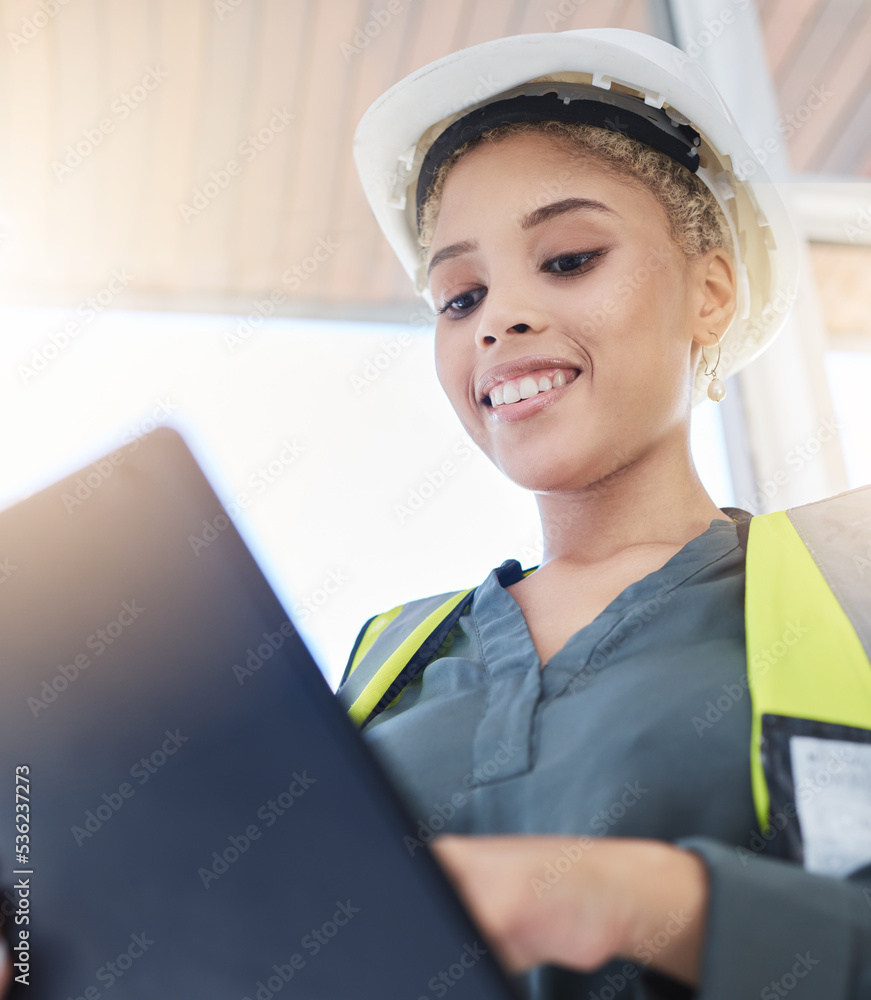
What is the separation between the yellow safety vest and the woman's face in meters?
0.20

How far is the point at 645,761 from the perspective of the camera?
667mm

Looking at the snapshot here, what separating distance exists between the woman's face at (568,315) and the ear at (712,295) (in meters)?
0.05

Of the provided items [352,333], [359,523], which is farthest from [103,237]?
[359,523]

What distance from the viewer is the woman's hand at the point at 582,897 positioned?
41 centimetres

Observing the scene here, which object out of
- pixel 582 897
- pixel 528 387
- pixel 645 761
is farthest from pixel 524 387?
pixel 582 897

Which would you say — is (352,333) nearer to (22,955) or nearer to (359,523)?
(359,523)

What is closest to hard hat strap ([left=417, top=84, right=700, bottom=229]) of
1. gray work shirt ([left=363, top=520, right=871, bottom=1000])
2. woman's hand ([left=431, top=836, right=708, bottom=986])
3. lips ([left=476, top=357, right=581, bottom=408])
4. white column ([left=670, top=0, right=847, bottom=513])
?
lips ([left=476, top=357, right=581, bottom=408])

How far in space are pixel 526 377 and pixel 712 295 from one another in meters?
0.32

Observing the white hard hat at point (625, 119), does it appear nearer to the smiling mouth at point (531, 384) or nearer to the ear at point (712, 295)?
the ear at point (712, 295)

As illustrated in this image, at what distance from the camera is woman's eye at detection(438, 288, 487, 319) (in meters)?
1.12

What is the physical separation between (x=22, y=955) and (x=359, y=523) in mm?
1719

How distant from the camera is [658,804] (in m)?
0.64

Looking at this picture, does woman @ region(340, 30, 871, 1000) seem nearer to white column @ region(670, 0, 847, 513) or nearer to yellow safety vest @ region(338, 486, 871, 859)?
yellow safety vest @ region(338, 486, 871, 859)

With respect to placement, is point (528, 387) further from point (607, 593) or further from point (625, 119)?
point (625, 119)
